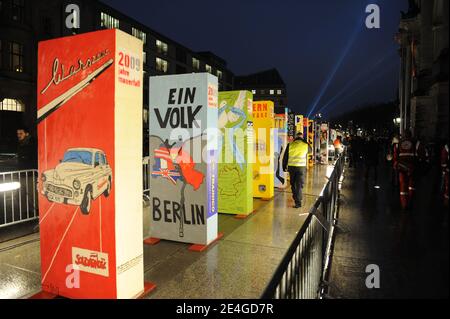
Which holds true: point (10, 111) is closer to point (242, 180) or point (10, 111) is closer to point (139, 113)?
point (242, 180)

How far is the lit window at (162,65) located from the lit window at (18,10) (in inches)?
1042

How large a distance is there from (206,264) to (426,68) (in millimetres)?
22401

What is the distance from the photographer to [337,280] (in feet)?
15.7

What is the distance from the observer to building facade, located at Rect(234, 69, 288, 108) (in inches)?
4419

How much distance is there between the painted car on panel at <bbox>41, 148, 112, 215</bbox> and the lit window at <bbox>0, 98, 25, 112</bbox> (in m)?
27.6

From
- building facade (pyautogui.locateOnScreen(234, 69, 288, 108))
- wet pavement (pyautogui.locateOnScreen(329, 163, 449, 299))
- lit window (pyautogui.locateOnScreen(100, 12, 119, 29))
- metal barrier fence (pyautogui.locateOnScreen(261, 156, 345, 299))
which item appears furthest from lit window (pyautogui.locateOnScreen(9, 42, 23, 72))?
building facade (pyautogui.locateOnScreen(234, 69, 288, 108))

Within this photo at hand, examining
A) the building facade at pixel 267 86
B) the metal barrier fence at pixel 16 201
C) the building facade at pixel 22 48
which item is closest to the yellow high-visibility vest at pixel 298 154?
Result: the metal barrier fence at pixel 16 201

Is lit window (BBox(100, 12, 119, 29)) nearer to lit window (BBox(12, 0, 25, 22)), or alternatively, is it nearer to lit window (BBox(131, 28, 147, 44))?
lit window (BBox(131, 28, 147, 44))

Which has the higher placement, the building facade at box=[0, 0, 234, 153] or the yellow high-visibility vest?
the building facade at box=[0, 0, 234, 153]

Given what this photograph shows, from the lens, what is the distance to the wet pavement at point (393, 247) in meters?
1.76

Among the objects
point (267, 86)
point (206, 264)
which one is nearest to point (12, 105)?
point (206, 264)

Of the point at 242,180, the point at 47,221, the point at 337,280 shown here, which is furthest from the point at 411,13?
the point at 47,221
